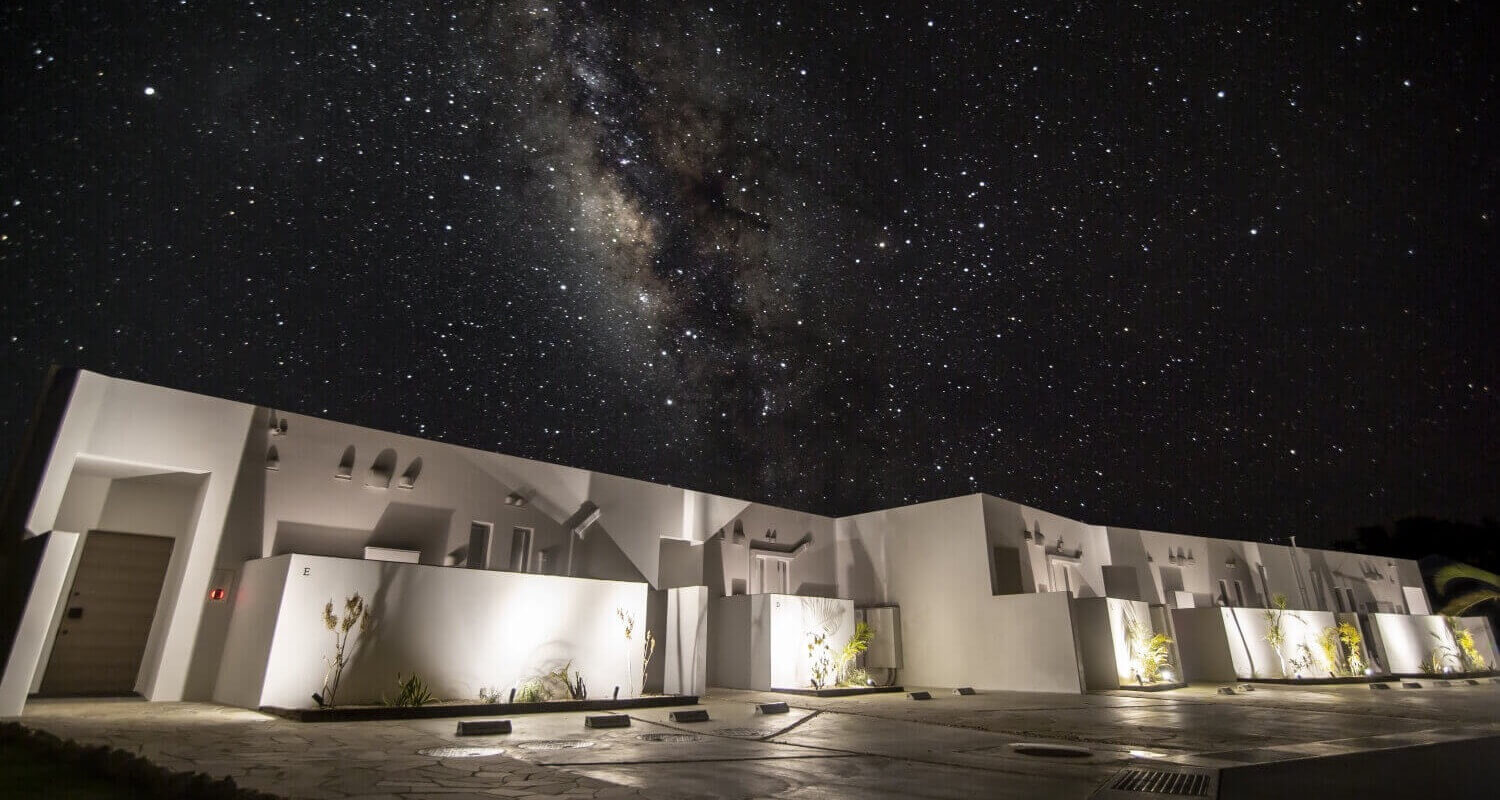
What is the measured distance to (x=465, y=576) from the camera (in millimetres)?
11594

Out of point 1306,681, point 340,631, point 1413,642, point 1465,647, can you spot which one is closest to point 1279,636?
point 1306,681

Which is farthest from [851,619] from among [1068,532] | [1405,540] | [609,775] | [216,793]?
[1405,540]

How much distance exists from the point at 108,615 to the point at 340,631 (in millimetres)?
5363

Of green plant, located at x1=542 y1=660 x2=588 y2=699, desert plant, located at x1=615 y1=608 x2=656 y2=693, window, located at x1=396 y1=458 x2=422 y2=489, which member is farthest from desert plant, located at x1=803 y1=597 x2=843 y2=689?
window, located at x1=396 y1=458 x2=422 y2=489

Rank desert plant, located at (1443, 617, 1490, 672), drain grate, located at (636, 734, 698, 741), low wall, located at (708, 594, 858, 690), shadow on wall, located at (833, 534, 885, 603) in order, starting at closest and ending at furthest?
drain grate, located at (636, 734, 698, 741), low wall, located at (708, 594, 858, 690), shadow on wall, located at (833, 534, 885, 603), desert plant, located at (1443, 617, 1490, 672)

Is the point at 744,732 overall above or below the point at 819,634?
below

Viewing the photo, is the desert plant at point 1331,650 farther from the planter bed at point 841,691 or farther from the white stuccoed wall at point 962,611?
the planter bed at point 841,691

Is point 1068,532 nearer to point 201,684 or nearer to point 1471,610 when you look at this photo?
point 201,684

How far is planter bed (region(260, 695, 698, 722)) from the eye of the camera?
915 cm

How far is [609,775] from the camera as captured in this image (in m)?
5.34

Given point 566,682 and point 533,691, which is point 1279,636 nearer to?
point 566,682

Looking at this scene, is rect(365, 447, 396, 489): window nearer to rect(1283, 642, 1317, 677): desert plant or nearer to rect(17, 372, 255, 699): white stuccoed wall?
rect(17, 372, 255, 699): white stuccoed wall

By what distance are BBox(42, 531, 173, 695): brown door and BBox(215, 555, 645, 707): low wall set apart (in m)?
2.54

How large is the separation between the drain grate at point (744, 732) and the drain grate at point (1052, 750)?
282cm
